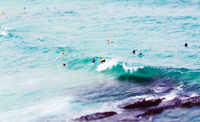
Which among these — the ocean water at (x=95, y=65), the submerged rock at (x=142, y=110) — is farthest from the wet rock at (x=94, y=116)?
the ocean water at (x=95, y=65)

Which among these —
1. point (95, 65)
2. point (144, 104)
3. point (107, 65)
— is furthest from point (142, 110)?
point (95, 65)

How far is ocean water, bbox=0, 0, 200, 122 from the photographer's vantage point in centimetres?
2111

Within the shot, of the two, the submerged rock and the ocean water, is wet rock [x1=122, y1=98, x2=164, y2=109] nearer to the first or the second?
the submerged rock

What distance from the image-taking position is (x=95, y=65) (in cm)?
3131

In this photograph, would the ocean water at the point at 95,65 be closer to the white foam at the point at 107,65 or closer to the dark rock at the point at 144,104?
the white foam at the point at 107,65

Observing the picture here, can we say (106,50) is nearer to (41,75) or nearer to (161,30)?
(41,75)

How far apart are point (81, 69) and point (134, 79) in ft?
28.3

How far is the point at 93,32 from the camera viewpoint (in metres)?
47.5

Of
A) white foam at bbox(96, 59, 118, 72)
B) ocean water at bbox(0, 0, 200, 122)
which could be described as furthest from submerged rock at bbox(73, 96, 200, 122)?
white foam at bbox(96, 59, 118, 72)

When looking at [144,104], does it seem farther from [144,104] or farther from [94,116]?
[94,116]

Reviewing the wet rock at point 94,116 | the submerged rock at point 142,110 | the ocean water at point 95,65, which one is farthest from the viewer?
the ocean water at point 95,65

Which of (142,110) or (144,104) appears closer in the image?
(142,110)

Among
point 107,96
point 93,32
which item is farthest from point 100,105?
point 93,32

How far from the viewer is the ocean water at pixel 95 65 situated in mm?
21109
